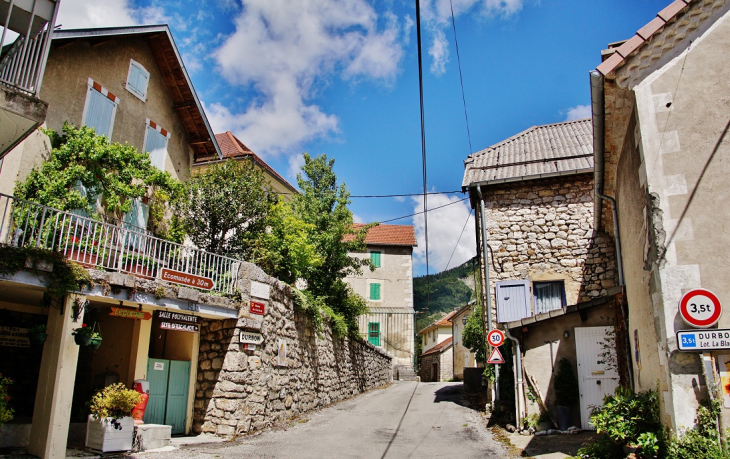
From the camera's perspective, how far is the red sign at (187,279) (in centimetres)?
906

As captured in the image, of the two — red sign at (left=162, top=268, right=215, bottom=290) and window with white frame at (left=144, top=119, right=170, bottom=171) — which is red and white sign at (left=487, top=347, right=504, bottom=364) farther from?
window with white frame at (left=144, top=119, right=170, bottom=171)

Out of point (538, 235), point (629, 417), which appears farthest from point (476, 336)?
point (629, 417)

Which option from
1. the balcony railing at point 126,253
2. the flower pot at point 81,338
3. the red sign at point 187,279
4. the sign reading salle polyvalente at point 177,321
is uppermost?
the balcony railing at point 126,253

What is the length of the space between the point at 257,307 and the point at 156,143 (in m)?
5.97

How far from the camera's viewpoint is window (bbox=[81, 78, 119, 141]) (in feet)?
37.3

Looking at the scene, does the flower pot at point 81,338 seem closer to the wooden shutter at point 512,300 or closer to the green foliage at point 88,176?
the green foliage at point 88,176

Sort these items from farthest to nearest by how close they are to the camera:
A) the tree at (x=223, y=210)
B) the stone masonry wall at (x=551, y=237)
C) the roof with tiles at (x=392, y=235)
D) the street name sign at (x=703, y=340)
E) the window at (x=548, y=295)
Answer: the roof with tiles at (x=392, y=235) → the window at (x=548, y=295) → the stone masonry wall at (x=551, y=237) → the tree at (x=223, y=210) → the street name sign at (x=703, y=340)

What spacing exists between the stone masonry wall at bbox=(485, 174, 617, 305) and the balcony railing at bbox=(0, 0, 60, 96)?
11080mm

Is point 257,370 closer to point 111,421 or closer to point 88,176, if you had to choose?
point 111,421

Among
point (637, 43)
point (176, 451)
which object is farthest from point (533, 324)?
point (176, 451)

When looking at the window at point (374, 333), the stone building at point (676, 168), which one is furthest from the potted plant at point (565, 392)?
the window at point (374, 333)

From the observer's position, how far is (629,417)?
677 cm

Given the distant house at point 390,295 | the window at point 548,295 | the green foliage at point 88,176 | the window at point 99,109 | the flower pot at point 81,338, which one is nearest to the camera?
the flower pot at point 81,338

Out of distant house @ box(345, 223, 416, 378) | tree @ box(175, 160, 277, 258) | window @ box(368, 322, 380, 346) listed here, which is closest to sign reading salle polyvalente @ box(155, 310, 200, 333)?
tree @ box(175, 160, 277, 258)
